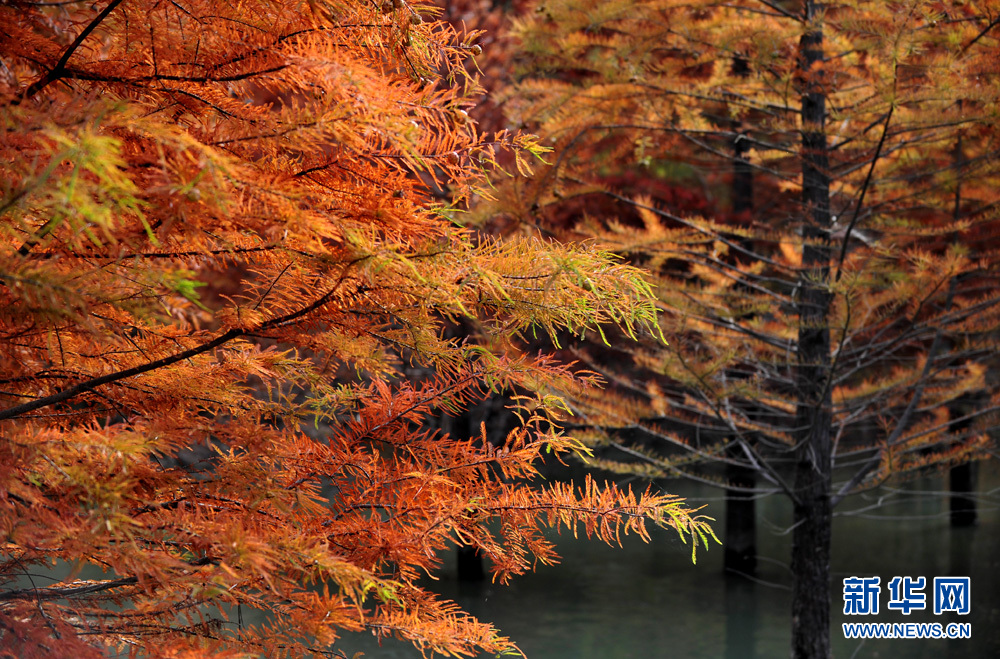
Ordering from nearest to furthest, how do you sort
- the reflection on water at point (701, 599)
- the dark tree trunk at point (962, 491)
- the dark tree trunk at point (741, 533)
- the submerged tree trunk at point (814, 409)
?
the submerged tree trunk at point (814, 409) → the reflection on water at point (701, 599) → the dark tree trunk at point (741, 533) → the dark tree trunk at point (962, 491)

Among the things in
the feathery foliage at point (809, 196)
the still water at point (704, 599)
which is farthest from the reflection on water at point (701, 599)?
the feathery foliage at point (809, 196)

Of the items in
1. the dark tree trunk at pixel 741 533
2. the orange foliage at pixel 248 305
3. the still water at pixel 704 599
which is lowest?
the still water at pixel 704 599

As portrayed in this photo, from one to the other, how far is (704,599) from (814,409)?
3935 millimetres

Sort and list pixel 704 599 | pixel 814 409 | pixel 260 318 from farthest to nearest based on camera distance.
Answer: pixel 704 599 < pixel 814 409 < pixel 260 318

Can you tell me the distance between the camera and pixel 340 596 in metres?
2.49

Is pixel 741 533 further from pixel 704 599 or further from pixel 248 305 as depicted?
pixel 248 305

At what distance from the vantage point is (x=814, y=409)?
20.5ft

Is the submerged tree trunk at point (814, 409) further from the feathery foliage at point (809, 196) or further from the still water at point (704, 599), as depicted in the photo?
the still water at point (704, 599)

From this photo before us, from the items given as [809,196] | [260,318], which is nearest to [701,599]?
[809,196]

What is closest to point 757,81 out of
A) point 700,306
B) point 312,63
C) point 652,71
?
point 652,71

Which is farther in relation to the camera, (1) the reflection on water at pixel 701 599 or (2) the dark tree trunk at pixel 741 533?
(2) the dark tree trunk at pixel 741 533

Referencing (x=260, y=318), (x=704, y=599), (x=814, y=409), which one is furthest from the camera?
(x=704, y=599)

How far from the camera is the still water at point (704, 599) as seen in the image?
771 centimetres

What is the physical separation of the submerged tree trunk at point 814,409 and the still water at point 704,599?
30 centimetres
